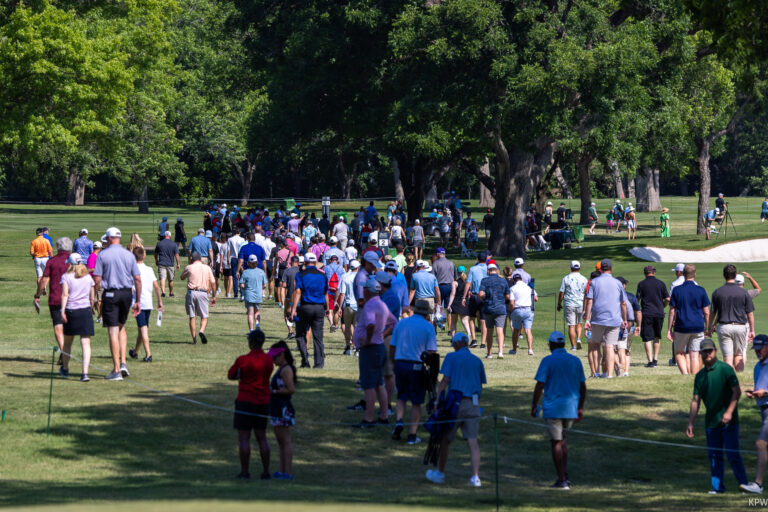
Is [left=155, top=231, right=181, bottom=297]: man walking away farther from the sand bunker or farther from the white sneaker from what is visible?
the sand bunker

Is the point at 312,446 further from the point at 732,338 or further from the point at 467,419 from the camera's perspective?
the point at 732,338

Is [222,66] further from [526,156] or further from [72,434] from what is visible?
[72,434]

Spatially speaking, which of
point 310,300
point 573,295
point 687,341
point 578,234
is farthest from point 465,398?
point 578,234

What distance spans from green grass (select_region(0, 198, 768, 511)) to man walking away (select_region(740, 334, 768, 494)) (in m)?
0.30

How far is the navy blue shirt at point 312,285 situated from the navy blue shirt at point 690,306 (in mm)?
5447

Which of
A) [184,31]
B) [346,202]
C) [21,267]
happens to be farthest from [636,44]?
[184,31]

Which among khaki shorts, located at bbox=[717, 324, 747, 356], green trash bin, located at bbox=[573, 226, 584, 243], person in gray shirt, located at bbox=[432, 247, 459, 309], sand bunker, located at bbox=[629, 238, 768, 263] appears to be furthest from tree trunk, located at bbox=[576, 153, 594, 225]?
khaki shorts, located at bbox=[717, 324, 747, 356]

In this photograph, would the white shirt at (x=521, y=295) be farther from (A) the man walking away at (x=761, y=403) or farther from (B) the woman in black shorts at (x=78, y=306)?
(A) the man walking away at (x=761, y=403)

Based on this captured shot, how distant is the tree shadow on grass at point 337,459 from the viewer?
9.66 meters

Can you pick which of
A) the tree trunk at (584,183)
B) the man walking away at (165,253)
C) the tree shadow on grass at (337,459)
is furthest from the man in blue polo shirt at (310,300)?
the tree trunk at (584,183)

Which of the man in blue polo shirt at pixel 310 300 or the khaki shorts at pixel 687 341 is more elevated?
the man in blue polo shirt at pixel 310 300

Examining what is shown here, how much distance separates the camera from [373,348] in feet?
42.0

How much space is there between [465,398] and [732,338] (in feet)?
19.5

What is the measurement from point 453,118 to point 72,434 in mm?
24076
